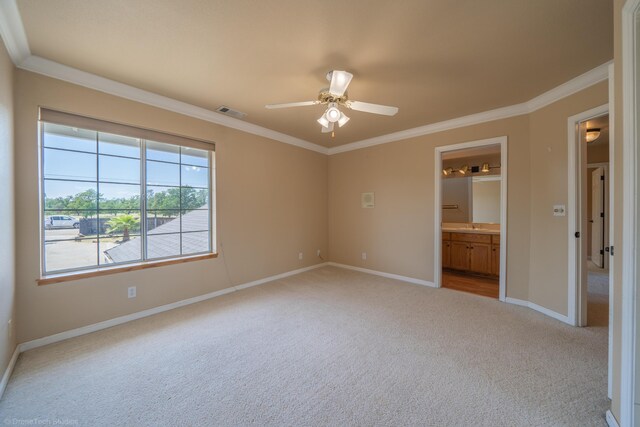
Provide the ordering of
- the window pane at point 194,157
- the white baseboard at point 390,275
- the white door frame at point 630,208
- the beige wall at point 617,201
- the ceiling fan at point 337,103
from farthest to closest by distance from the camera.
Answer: the white baseboard at point 390,275, the window pane at point 194,157, the ceiling fan at point 337,103, the beige wall at point 617,201, the white door frame at point 630,208

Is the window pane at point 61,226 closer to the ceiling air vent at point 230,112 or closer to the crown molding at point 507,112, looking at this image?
the ceiling air vent at point 230,112

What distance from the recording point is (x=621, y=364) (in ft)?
4.27

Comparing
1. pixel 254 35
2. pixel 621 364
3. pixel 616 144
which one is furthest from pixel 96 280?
pixel 616 144

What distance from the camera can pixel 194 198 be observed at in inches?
133

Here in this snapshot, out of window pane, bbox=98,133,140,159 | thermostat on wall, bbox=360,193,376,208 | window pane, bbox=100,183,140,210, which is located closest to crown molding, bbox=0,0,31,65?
window pane, bbox=98,133,140,159

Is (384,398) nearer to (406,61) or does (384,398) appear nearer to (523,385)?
(523,385)

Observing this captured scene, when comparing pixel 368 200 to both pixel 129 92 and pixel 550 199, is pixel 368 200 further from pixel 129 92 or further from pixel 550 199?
pixel 129 92

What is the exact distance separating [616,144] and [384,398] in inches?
83.3

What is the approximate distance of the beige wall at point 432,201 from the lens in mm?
2770

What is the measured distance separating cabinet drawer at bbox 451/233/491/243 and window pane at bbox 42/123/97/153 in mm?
5635

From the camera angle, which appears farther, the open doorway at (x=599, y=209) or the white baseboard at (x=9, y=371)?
the open doorway at (x=599, y=209)

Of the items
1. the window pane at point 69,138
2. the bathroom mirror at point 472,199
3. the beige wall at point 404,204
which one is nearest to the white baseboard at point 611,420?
the beige wall at point 404,204

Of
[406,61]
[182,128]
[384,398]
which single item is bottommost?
[384,398]

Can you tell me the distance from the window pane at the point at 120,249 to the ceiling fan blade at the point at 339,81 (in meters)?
2.82
